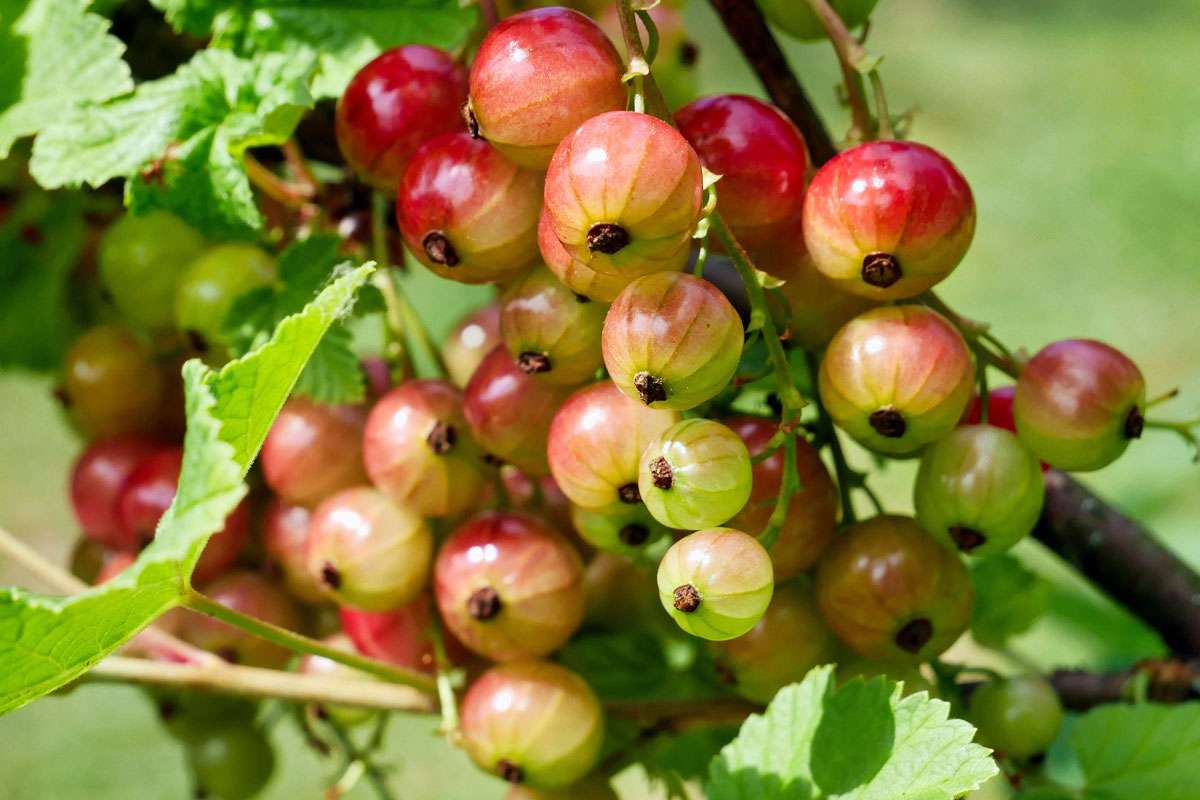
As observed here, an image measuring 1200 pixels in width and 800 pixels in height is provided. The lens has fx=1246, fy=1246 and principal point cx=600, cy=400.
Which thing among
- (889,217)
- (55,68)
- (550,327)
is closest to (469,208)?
(550,327)

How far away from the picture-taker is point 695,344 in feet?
1.40

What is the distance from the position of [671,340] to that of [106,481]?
0.49 m

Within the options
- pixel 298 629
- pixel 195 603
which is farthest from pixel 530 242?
pixel 298 629

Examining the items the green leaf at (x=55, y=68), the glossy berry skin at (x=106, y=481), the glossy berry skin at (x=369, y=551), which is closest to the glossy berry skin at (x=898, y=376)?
the glossy berry skin at (x=369, y=551)

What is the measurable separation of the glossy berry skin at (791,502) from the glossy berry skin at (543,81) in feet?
0.48

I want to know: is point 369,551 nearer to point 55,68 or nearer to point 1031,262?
point 55,68

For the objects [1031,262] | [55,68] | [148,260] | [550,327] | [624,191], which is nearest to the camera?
[624,191]

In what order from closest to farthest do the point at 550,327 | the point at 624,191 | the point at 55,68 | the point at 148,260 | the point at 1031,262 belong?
the point at 624,191, the point at 550,327, the point at 55,68, the point at 148,260, the point at 1031,262

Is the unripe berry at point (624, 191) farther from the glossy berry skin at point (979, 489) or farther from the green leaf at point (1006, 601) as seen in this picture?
the green leaf at point (1006, 601)

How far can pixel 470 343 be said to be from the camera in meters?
0.72

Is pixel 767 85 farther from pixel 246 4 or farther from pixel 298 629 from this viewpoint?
pixel 298 629

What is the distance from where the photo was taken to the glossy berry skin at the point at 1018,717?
593mm

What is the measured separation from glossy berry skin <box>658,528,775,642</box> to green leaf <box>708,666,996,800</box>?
101 mm

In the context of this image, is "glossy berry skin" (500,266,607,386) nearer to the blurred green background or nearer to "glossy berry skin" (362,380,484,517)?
"glossy berry skin" (362,380,484,517)
